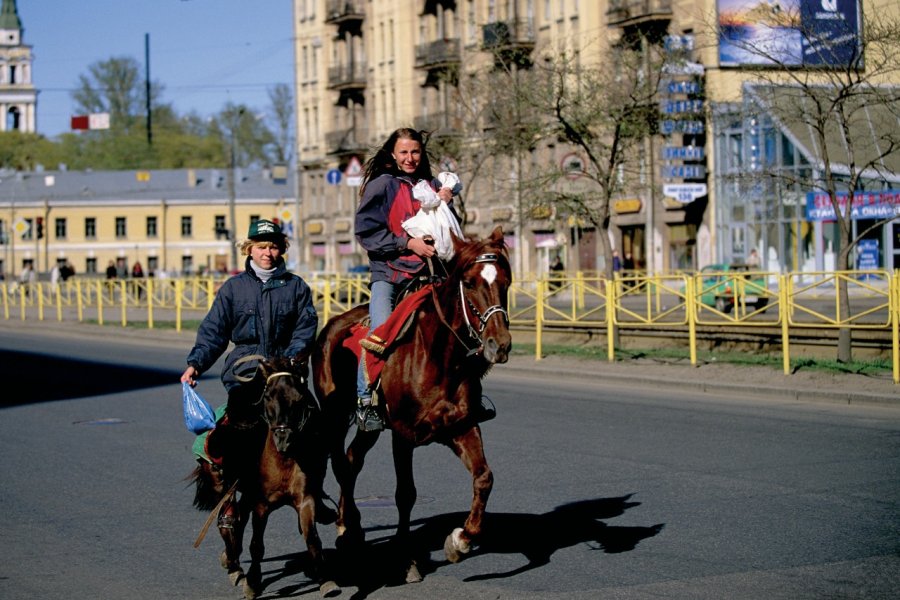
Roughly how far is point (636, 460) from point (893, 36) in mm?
11843

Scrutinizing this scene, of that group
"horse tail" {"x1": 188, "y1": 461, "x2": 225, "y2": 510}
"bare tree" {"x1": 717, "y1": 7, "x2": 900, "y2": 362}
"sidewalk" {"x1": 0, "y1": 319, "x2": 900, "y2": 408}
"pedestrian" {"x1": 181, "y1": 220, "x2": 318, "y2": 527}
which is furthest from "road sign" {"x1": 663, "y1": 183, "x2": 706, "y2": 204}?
"horse tail" {"x1": 188, "y1": 461, "x2": 225, "y2": 510}

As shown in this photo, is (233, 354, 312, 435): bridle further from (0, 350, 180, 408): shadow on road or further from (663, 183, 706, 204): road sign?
(663, 183, 706, 204): road sign

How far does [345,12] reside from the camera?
250 ft

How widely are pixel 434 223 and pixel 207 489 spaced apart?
207cm

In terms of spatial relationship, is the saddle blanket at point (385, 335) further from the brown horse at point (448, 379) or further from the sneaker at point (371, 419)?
the sneaker at point (371, 419)

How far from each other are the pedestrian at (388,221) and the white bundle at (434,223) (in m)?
0.14

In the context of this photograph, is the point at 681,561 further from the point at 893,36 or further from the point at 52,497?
the point at 893,36

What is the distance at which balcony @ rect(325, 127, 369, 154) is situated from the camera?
76562mm

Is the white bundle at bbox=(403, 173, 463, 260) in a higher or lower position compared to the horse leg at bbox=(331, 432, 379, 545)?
higher

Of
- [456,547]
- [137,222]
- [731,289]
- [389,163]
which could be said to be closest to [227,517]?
[456,547]

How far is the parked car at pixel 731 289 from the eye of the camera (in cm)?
2183

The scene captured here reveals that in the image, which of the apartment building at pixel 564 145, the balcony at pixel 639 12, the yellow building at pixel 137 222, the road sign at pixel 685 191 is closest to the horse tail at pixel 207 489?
the apartment building at pixel 564 145

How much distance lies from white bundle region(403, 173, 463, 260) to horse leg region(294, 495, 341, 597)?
5.78ft

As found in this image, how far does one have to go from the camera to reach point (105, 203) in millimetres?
105625
